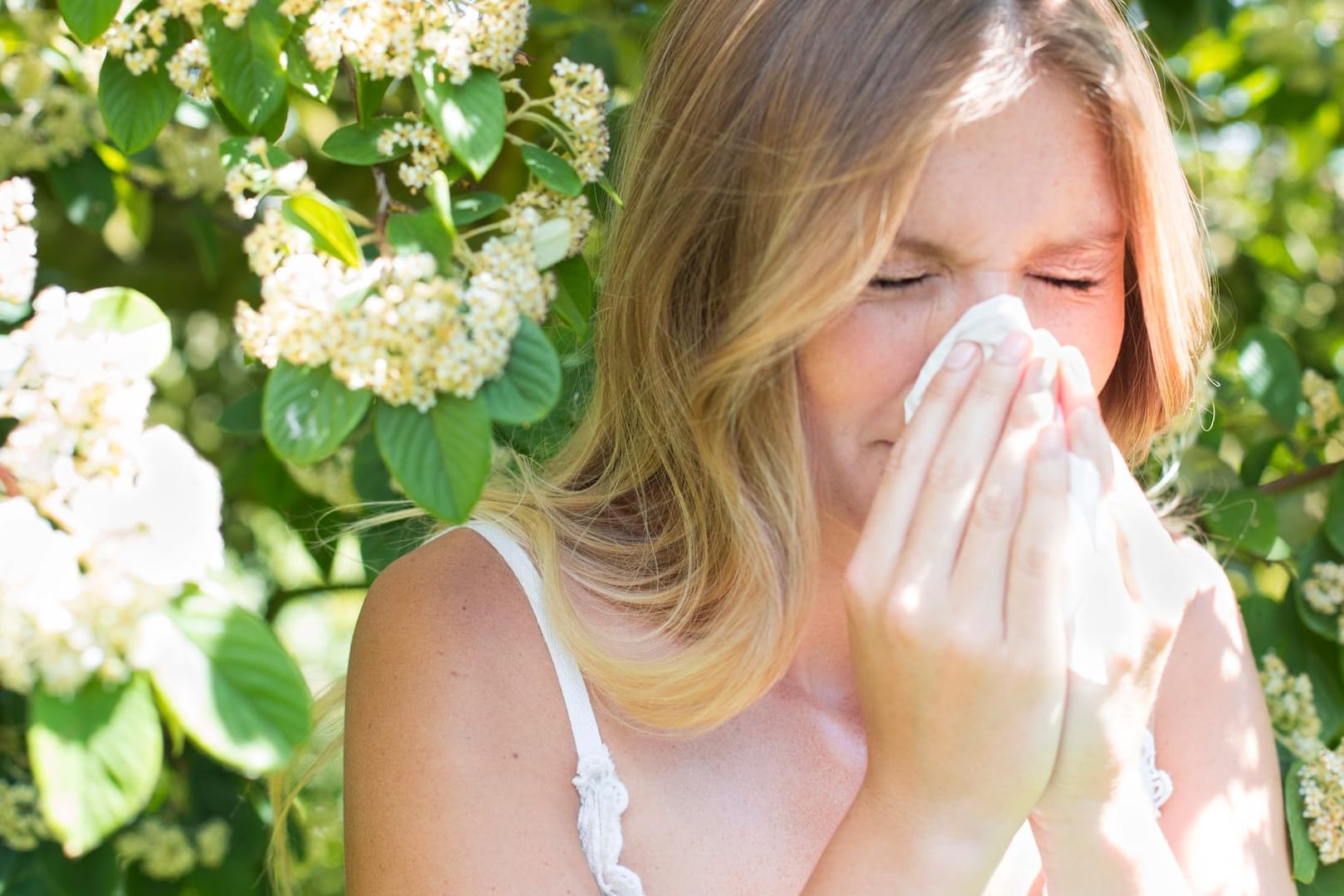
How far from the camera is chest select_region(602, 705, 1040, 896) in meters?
1.56

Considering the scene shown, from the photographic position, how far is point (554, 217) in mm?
1309

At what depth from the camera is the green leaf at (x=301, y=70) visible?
1.22 meters

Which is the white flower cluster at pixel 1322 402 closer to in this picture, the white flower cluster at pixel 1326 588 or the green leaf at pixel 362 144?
the white flower cluster at pixel 1326 588

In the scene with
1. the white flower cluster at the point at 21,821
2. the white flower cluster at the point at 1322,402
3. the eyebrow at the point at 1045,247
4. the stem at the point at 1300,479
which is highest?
the eyebrow at the point at 1045,247

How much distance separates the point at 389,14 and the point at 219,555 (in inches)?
20.8

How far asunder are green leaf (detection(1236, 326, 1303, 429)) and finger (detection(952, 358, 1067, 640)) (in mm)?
1016

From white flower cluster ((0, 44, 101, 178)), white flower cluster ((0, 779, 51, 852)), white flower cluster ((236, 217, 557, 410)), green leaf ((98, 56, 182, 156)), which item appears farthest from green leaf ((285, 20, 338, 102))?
white flower cluster ((0, 779, 51, 852))

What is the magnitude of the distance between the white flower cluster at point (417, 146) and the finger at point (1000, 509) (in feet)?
2.06

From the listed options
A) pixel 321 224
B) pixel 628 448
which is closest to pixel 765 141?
pixel 628 448

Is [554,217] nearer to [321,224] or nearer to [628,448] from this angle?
[321,224]

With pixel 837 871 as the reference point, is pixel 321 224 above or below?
above

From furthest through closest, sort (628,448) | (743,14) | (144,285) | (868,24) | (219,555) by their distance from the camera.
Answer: (144,285), (628,448), (743,14), (868,24), (219,555)

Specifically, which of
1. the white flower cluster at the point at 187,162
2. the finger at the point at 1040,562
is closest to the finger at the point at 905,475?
the finger at the point at 1040,562

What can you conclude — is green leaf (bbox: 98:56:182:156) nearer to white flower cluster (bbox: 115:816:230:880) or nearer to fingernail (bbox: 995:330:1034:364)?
fingernail (bbox: 995:330:1034:364)
